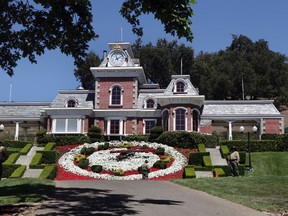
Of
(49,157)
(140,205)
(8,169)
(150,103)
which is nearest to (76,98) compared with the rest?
(150,103)

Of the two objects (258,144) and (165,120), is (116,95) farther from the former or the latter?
(258,144)

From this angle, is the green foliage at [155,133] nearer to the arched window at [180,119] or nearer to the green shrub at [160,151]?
the arched window at [180,119]

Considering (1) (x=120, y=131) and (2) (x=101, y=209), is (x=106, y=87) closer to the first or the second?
(1) (x=120, y=131)

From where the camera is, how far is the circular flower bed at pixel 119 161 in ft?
88.9

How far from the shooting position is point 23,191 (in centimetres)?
1379

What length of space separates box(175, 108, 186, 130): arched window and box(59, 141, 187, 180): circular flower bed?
451 cm

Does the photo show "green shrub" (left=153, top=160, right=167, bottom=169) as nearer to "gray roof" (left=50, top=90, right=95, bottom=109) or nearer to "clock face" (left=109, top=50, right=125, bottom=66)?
"gray roof" (left=50, top=90, right=95, bottom=109)

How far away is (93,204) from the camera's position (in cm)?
1102

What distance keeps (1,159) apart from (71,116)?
25.0m

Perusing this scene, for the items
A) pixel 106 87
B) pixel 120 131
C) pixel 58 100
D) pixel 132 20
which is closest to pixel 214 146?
pixel 120 131

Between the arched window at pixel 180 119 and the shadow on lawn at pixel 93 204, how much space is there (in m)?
24.8

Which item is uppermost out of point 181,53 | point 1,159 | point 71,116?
point 181,53

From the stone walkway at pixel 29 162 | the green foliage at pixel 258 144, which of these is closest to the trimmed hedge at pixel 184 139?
the green foliage at pixel 258 144

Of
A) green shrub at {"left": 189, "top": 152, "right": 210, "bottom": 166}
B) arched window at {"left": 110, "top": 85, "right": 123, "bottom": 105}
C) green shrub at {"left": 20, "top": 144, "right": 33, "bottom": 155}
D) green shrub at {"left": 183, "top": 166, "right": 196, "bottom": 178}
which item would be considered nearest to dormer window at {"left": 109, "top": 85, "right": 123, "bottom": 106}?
arched window at {"left": 110, "top": 85, "right": 123, "bottom": 105}
